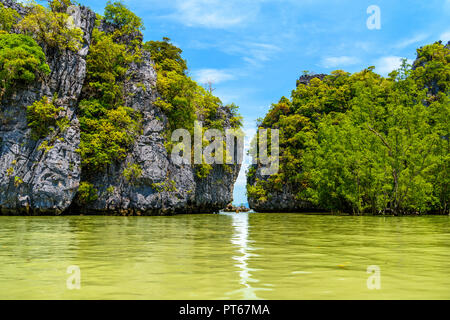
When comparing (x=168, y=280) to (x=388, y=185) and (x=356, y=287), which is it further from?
(x=388, y=185)

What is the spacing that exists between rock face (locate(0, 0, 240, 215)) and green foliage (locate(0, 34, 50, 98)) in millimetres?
777

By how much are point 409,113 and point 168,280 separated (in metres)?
28.0

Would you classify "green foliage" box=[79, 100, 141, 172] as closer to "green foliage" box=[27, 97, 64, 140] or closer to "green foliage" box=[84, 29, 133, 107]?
"green foliage" box=[84, 29, 133, 107]

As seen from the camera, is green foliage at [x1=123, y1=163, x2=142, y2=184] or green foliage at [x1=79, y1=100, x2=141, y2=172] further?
green foliage at [x1=123, y1=163, x2=142, y2=184]

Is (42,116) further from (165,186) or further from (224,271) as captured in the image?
(224,271)

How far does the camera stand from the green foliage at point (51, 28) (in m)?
23.8

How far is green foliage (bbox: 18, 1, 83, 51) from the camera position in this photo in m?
23.8

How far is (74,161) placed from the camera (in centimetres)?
2391

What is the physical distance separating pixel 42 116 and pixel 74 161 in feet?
11.2

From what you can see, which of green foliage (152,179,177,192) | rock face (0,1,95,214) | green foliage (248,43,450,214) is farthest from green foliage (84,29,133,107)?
green foliage (248,43,450,214)

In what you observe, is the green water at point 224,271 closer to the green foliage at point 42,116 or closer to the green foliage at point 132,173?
the green foliage at point 42,116

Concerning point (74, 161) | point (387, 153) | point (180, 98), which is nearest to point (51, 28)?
point (74, 161)

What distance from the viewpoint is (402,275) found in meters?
4.12
